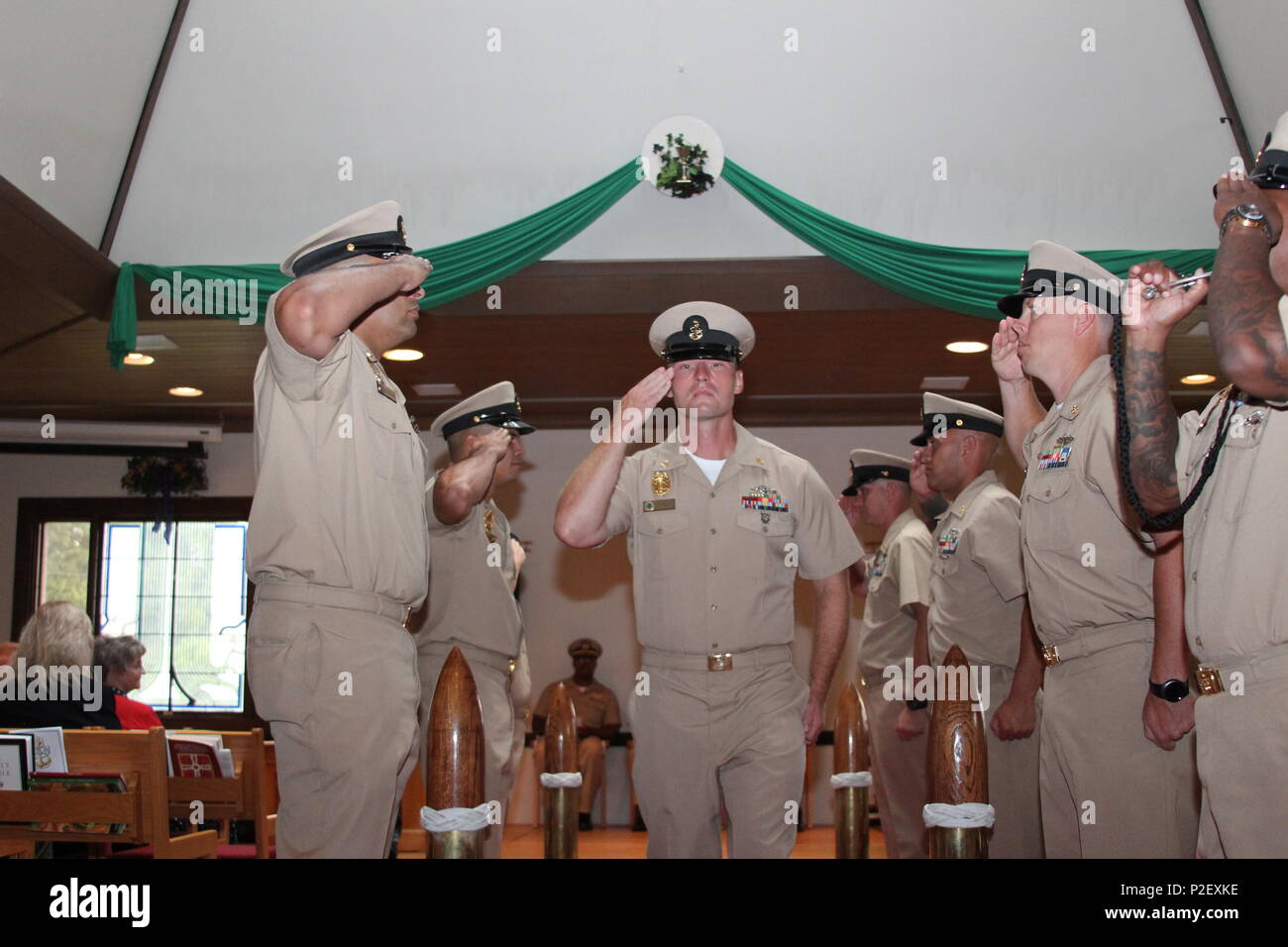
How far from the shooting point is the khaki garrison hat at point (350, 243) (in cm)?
245

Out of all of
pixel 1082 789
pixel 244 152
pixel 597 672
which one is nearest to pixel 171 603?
pixel 597 672

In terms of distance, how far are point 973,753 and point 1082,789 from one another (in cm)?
142

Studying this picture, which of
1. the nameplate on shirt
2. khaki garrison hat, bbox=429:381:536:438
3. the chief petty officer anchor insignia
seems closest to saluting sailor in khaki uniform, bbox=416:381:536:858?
khaki garrison hat, bbox=429:381:536:438

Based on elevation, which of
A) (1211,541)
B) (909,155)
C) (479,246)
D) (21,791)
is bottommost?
(21,791)

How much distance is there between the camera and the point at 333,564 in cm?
229

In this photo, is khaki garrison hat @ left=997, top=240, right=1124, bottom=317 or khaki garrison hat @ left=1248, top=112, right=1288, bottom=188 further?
khaki garrison hat @ left=997, top=240, right=1124, bottom=317

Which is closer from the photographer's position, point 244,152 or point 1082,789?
point 1082,789

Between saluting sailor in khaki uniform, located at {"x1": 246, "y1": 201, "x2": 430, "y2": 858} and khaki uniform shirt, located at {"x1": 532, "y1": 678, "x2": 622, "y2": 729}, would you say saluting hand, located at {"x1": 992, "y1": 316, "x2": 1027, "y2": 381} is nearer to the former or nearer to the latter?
saluting sailor in khaki uniform, located at {"x1": 246, "y1": 201, "x2": 430, "y2": 858}

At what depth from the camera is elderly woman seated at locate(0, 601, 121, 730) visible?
415cm

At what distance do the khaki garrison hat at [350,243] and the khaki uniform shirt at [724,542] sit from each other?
1023mm

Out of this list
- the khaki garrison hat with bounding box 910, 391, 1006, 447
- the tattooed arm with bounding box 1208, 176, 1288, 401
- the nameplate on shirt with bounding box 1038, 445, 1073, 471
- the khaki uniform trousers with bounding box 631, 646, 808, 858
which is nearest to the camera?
the tattooed arm with bounding box 1208, 176, 1288, 401

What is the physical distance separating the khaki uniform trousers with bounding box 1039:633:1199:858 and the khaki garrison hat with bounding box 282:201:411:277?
1.80 meters
